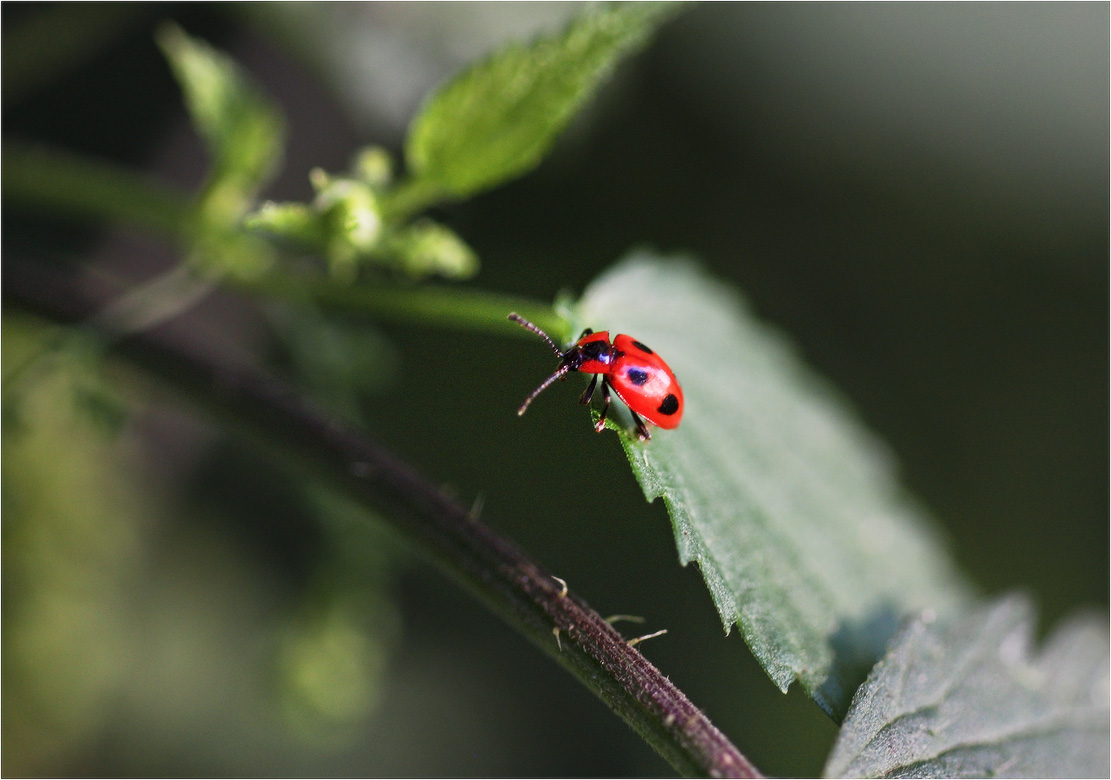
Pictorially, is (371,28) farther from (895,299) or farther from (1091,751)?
(1091,751)

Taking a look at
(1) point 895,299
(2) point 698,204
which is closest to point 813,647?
(2) point 698,204

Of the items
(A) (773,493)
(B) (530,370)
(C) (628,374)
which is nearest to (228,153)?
(C) (628,374)

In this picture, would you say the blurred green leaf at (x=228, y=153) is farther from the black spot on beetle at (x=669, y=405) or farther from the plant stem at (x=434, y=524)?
the black spot on beetle at (x=669, y=405)

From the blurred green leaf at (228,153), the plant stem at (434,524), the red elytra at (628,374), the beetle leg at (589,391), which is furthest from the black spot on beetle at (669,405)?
the blurred green leaf at (228,153)

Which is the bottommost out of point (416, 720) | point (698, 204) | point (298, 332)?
point (416, 720)

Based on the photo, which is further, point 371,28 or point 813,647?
point 371,28

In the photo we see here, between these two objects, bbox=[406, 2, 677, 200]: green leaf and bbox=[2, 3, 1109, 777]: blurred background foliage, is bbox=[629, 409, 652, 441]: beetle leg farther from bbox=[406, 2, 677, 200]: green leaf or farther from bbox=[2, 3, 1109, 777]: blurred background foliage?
bbox=[2, 3, 1109, 777]: blurred background foliage
